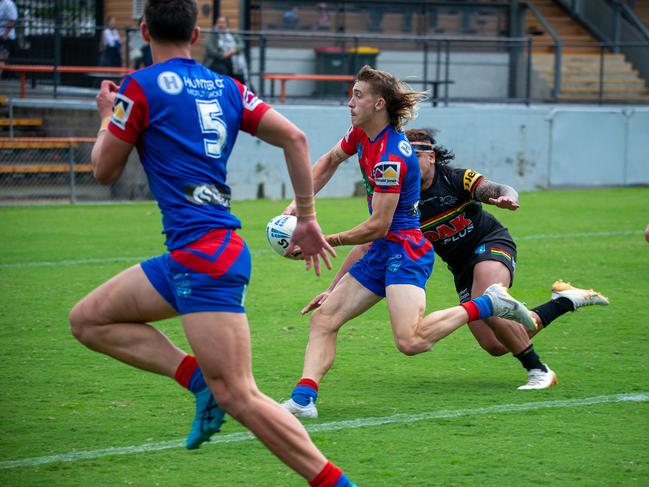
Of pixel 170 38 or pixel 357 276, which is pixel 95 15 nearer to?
pixel 357 276

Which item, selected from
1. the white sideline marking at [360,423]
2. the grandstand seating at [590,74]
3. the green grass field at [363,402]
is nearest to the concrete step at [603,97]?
the grandstand seating at [590,74]

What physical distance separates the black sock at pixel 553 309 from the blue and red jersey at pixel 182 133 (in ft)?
11.2

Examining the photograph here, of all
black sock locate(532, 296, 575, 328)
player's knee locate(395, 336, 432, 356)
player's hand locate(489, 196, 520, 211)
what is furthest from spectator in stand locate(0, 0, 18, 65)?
player's knee locate(395, 336, 432, 356)

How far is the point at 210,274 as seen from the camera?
4195 millimetres

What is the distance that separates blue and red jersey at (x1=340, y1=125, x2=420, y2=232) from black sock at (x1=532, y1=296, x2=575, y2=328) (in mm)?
1294

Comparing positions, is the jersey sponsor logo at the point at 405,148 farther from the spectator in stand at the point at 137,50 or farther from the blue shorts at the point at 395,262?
the spectator in stand at the point at 137,50

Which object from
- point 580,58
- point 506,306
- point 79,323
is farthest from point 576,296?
point 580,58

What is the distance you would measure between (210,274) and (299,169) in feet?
1.89

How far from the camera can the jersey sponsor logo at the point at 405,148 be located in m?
6.17

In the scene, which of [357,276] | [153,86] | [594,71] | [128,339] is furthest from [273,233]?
[594,71]

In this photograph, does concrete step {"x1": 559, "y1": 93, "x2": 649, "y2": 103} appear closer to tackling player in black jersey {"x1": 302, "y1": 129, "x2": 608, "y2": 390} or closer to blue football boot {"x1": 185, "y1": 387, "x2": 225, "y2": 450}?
tackling player in black jersey {"x1": 302, "y1": 129, "x2": 608, "y2": 390}

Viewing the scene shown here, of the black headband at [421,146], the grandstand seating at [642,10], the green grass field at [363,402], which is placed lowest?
the green grass field at [363,402]

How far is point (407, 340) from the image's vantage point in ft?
20.0

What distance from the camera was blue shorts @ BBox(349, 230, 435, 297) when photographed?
Result: 6.25 m
